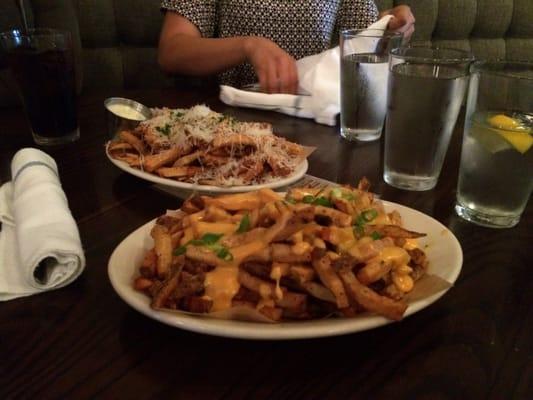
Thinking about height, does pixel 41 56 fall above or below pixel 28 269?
above

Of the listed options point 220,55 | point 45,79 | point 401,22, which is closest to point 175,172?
point 45,79

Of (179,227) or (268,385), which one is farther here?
(179,227)

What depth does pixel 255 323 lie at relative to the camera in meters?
0.51

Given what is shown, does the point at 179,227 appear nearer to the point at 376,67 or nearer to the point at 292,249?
the point at 292,249

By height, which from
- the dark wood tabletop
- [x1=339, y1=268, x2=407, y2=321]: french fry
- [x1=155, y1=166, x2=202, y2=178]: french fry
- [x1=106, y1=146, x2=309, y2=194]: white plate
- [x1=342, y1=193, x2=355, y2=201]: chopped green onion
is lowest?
the dark wood tabletop

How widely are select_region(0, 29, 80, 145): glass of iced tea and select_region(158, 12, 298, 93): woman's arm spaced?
0.55 meters

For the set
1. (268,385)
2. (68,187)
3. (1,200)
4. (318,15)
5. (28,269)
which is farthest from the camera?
(318,15)

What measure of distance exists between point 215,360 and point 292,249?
14 cm

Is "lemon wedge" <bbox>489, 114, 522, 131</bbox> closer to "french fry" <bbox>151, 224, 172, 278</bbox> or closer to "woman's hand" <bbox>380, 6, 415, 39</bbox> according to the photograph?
"french fry" <bbox>151, 224, 172, 278</bbox>

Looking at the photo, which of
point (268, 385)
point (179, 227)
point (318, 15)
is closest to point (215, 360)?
point (268, 385)

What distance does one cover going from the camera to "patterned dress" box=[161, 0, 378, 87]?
183cm

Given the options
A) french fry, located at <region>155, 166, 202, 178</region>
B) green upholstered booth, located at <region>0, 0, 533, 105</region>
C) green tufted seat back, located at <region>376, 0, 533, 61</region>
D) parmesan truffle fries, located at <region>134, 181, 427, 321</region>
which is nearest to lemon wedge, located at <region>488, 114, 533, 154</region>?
parmesan truffle fries, located at <region>134, 181, 427, 321</region>

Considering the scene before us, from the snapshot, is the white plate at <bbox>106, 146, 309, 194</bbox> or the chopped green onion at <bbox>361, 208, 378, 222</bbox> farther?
the white plate at <bbox>106, 146, 309, 194</bbox>

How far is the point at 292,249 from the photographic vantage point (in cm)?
56
